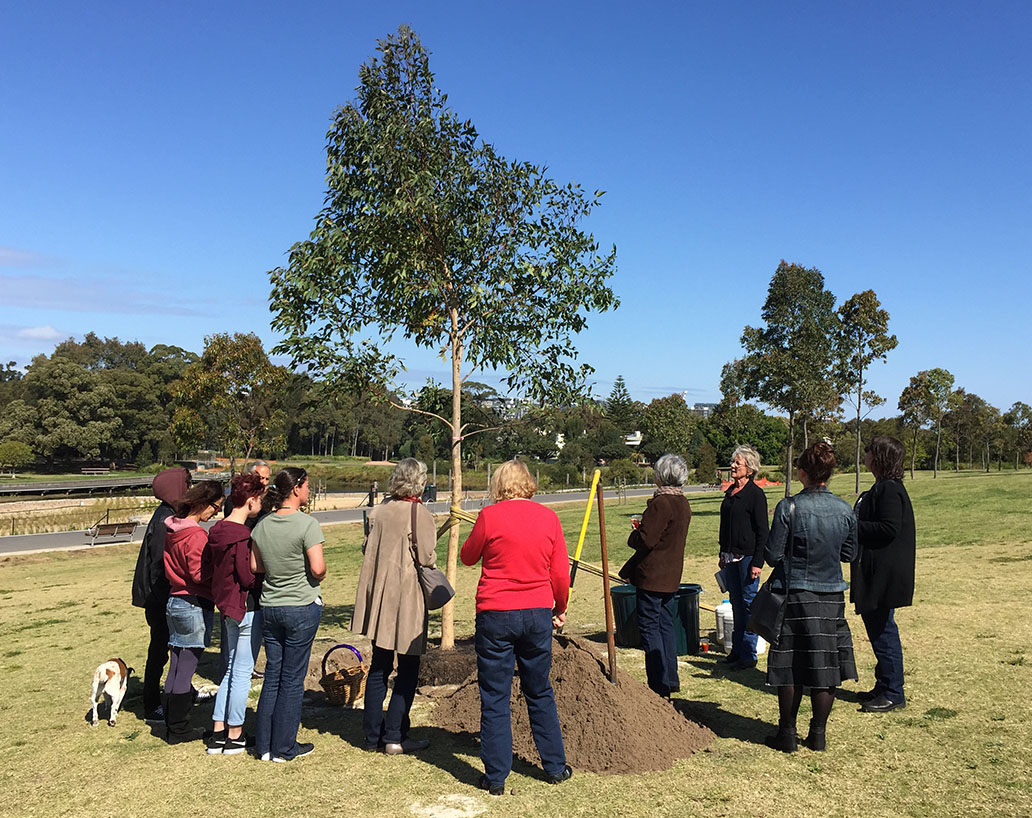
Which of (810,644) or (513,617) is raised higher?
(513,617)

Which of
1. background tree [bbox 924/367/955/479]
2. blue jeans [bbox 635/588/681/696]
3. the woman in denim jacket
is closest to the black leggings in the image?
the woman in denim jacket

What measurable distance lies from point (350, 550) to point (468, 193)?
14678mm

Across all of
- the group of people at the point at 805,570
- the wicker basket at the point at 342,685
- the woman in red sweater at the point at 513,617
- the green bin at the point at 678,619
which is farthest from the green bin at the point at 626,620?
the woman in red sweater at the point at 513,617

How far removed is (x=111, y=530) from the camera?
23797 mm

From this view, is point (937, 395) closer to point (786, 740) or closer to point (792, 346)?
point (792, 346)

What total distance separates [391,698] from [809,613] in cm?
294

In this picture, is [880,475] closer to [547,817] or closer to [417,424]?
[547,817]

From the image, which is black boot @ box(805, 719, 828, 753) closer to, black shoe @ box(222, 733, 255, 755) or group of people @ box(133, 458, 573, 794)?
group of people @ box(133, 458, 573, 794)

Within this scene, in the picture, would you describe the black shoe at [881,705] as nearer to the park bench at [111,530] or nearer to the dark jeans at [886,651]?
the dark jeans at [886,651]

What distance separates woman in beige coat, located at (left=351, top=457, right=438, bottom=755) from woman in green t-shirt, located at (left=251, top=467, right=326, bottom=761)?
372 millimetres

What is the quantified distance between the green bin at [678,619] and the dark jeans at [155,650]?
4.38 m

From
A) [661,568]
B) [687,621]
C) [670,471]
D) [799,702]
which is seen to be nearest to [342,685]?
[661,568]

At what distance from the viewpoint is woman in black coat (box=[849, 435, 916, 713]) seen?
6090 millimetres

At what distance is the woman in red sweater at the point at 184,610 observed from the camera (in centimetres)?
571
